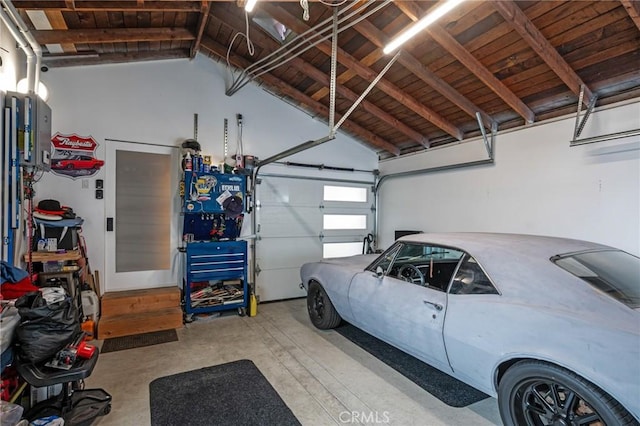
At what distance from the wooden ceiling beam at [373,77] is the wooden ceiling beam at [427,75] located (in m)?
0.41

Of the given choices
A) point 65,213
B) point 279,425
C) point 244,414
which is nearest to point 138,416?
point 244,414

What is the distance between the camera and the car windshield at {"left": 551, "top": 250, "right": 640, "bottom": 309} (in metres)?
1.78

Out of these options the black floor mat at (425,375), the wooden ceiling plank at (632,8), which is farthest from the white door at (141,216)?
the wooden ceiling plank at (632,8)

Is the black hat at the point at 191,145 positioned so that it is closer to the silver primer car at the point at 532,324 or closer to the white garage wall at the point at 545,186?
the silver primer car at the point at 532,324

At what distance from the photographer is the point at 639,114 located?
3.04 metres

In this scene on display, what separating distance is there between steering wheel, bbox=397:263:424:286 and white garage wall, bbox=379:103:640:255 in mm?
2064

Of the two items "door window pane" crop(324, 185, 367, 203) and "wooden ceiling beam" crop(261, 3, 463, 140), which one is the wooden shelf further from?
"door window pane" crop(324, 185, 367, 203)

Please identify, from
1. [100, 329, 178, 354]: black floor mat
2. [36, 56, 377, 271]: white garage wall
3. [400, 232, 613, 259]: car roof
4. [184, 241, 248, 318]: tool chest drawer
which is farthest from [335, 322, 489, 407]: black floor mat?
[36, 56, 377, 271]: white garage wall

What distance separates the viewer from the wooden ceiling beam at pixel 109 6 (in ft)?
9.18

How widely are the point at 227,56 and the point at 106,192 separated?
2.50 metres

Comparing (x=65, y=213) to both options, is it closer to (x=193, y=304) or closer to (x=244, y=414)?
(x=193, y=304)

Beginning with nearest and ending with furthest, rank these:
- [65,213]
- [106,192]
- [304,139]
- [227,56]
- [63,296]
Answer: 1. [63,296]
2. [65,213]
3. [106,192]
4. [227,56]
5. [304,139]

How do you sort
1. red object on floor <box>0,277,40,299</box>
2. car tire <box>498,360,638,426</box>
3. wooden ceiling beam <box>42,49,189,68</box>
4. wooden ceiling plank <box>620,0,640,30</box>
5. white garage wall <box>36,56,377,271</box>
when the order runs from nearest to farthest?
car tire <box>498,360,638,426</box> < red object on floor <box>0,277,40,299</box> < wooden ceiling plank <box>620,0,640,30</box> < wooden ceiling beam <box>42,49,189,68</box> < white garage wall <box>36,56,377,271</box>

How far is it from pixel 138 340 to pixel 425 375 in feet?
10.4
